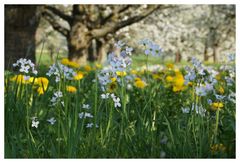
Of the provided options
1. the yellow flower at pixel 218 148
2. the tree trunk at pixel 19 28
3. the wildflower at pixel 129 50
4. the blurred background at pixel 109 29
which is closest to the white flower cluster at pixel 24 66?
the blurred background at pixel 109 29

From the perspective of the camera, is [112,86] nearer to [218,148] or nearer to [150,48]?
[150,48]

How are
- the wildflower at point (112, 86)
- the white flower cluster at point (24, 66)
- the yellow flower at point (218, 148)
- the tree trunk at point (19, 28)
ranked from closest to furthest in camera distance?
the yellow flower at point (218, 148) → the white flower cluster at point (24, 66) → the wildflower at point (112, 86) → the tree trunk at point (19, 28)

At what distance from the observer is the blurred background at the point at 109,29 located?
534cm

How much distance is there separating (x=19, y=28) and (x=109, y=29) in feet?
10.7

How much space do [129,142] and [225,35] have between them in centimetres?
2254

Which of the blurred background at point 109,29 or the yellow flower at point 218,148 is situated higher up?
the blurred background at point 109,29

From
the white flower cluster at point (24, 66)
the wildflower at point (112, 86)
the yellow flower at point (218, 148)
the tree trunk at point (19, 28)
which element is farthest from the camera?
the tree trunk at point (19, 28)

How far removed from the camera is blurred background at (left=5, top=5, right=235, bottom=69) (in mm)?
5344

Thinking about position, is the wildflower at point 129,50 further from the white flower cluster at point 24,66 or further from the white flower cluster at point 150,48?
the white flower cluster at point 24,66

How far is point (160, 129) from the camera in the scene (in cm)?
233

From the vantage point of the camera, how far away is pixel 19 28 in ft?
17.6

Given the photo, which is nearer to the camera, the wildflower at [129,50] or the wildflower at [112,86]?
the wildflower at [129,50]

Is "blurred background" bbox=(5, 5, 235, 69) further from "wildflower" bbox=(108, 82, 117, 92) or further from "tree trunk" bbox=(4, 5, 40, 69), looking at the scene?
"wildflower" bbox=(108, 82, 117, 92)
